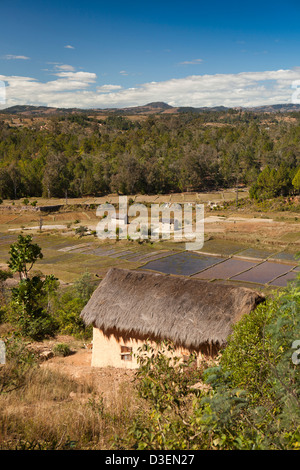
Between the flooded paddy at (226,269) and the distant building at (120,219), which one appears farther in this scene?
the distant building at (120,219)

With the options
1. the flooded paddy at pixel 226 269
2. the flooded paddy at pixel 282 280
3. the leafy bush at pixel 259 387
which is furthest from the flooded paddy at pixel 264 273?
the leafy bush at pixel 259 387

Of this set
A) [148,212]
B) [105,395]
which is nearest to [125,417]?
[105,395]

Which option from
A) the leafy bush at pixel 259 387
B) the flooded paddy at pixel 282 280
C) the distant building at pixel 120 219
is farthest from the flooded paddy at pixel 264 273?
the distant building at pixel 120 219

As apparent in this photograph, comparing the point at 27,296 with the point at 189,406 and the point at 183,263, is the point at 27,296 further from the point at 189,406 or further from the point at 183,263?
the point at 183,263

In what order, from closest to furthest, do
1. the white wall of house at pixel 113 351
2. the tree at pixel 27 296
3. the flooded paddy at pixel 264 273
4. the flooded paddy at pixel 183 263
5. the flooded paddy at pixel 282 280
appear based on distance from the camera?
the white wall of house at pixel 113 351 → the tree at pixel 27 296 → the flooded paddy at pixel 282 280 → the flooded paddy at pixel 264 273 → the flooded paddy at pixel 183 263

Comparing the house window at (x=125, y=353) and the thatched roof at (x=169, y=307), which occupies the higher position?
the thatched roof at (x=169, y=307)

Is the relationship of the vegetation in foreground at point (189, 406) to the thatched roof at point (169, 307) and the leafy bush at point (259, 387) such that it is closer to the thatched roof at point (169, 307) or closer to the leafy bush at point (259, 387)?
the leafy bush at point (259, 387)

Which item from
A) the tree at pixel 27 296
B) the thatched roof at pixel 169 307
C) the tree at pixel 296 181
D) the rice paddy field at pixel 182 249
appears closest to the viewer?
the thatched roof at pixel 169 307

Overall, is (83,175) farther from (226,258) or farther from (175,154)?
(226,258)

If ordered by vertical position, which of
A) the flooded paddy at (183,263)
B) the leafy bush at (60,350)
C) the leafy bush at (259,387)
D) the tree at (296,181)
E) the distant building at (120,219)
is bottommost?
the flooded paddy at (183,263)
